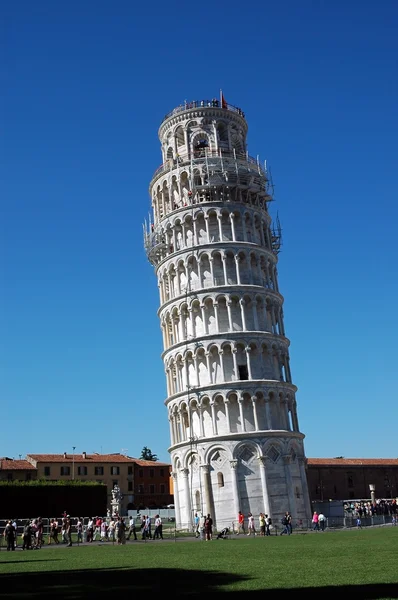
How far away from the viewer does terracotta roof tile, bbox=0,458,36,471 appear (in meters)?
87.9

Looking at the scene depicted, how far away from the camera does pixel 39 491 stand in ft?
216

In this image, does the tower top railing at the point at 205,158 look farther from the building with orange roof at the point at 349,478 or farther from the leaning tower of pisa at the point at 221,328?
the building with orange roof at the point at 349,478

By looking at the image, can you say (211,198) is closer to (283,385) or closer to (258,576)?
(283,385)

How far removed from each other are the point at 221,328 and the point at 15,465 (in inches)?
1890

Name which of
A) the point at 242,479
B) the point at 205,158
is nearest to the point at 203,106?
the point at 205,158

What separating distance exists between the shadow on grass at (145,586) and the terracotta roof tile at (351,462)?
7666 cm

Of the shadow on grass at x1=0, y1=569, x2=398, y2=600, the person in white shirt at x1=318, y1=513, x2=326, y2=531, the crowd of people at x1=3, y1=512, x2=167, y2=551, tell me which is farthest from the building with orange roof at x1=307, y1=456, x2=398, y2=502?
the shadow on grass at x1=0, y1=569, x2=398, y2=600

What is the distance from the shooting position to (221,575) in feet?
53.8

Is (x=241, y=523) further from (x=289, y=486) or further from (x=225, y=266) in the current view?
(x=225, y=266)

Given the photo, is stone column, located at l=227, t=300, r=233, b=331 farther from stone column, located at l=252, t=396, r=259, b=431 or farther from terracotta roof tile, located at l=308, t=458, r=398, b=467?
terracotta roof tile, located at l=308, t=458, r=398, b=467

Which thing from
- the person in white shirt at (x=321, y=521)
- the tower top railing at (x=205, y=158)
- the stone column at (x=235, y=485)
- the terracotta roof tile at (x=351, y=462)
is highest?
the tower top railing at (x=205, y=158)

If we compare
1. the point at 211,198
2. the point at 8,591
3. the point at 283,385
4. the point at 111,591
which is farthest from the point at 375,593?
the point at 211,198

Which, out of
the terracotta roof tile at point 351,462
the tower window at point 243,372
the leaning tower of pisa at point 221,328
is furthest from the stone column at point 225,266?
the terracotta roof tile at point 351,462

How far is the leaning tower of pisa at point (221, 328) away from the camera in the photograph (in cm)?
5200
